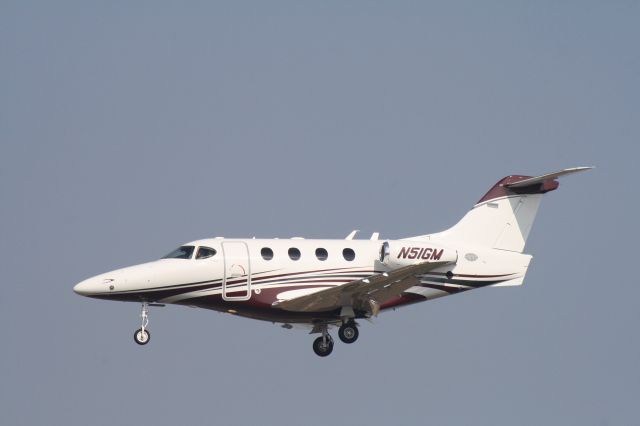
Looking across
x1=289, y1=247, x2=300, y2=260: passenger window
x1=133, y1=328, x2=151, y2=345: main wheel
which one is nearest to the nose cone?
x1=133, y1=328, x2=151, y2=345: main wheel

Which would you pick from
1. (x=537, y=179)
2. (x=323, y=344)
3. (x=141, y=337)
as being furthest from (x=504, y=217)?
(x=141, y=337)

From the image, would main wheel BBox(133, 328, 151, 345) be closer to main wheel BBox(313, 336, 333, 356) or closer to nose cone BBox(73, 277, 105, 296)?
nose cone BBox(73, 277, 105, 296)

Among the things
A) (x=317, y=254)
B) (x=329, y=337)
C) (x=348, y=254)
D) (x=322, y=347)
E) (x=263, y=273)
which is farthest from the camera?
(x=329, y=337)

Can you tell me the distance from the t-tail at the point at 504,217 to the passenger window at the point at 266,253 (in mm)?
5112

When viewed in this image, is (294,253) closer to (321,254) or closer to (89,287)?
(321,254)

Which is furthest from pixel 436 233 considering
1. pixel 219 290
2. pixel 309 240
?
pixel 219 290

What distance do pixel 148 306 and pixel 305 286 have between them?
4343 mm

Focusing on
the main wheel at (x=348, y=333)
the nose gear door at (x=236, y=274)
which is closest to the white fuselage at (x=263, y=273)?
the nose gear door at (x=236, y=274)

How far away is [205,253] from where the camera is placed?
1330 inches

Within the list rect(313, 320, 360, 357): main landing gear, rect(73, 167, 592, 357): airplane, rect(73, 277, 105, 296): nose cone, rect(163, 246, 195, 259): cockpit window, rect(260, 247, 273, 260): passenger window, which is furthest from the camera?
rect(313, 320, 360, 357): main landing gear

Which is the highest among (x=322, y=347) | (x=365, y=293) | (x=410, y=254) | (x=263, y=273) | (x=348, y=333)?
(x=410, y=254)

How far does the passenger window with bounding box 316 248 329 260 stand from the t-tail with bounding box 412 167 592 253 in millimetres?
3588

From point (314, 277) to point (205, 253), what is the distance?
3.11 meters

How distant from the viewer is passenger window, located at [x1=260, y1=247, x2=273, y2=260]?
34.0 m
